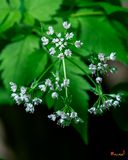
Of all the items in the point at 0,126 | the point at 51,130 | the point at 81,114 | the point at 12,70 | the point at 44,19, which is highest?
the point at 44,19

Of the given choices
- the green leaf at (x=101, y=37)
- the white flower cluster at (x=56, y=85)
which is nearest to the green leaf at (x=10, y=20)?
the green leaf at (x=101, y=37)

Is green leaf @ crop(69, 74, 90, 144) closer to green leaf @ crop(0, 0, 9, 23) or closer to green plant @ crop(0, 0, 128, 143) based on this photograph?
green plant @ crop(0, 0, 128, 143)

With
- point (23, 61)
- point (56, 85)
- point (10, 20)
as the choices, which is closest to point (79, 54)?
point (23, 61)

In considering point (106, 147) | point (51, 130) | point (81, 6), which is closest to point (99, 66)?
point (81, 6)

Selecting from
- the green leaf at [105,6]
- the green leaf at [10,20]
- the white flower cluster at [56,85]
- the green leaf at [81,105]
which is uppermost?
the white flower cluster at [56,85]

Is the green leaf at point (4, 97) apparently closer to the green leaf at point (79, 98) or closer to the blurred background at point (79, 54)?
the blurred background at point (79, 54)

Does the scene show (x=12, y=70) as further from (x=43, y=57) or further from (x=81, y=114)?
(x=81, y=114)

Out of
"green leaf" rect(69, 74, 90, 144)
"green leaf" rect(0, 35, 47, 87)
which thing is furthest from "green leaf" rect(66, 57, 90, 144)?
"green leaf" rect(0, 35, 47, 87)
